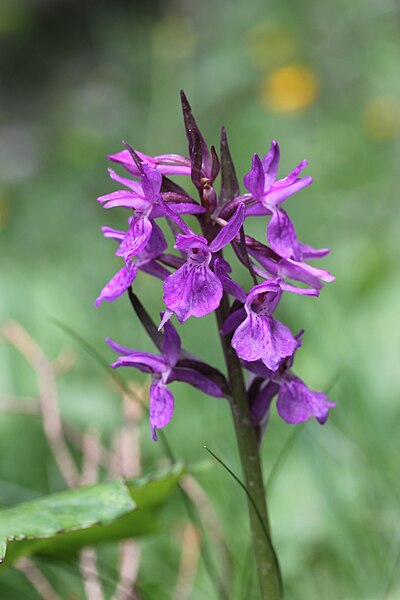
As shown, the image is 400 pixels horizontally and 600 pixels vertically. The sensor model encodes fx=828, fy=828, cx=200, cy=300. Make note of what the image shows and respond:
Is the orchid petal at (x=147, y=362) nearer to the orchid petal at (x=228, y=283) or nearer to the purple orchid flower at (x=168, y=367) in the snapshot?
the purple orchid flower at (x=168, y=367)

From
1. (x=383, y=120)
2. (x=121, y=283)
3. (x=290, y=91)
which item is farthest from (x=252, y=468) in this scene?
(x=290, y=91)

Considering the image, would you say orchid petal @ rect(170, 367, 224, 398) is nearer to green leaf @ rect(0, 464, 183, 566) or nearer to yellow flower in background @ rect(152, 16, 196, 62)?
green leaf @ rect(0, 464, 183, 566)

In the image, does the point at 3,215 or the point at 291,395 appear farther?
the point at 3,215

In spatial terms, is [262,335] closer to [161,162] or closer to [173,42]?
[161,162]

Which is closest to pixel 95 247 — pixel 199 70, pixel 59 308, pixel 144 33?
pixel 59 308

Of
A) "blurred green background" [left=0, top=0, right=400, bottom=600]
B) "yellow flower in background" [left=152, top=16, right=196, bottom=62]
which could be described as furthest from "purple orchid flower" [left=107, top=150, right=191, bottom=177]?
"yellow flower in background" [left=152, top=16, right=196, bottom=62]

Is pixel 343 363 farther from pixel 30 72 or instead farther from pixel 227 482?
pixel 30 72

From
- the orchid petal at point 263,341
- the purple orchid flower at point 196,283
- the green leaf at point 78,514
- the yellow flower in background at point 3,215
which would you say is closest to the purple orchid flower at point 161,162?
the purple orchid flower at point 196,283
